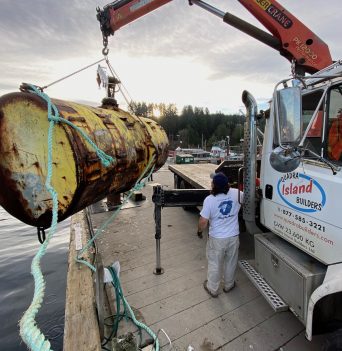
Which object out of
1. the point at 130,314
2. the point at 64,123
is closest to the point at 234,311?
the point at 130,314

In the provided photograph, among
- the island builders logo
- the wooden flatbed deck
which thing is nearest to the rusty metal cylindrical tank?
the island builders logo

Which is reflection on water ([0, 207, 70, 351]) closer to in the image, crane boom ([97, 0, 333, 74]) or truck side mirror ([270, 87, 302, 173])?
truck side mirror ([270, 87, 302, 173])

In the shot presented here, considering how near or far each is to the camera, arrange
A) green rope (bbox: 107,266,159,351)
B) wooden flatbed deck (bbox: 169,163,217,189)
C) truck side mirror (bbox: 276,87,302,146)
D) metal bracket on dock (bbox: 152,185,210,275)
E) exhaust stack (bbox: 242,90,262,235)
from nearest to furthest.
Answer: truck side mirror (bbox: 276,87,302,146) < green rope (bbox: 107,266,159,351) < exhaust stack (bbox: 242,90,262,235) < metal bracket on dock (bbox: 152,185,210,275) < wooden flatbed deck (bbox: 169,163,217,189)

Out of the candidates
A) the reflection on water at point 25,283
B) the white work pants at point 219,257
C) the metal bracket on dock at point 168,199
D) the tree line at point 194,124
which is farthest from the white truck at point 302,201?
the tree line at point 194,124

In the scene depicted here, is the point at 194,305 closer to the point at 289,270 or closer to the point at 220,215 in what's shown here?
the point at 220,215

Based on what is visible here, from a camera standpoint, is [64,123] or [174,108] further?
[174,108]

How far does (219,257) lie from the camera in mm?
3289

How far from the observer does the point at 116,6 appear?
4746mm

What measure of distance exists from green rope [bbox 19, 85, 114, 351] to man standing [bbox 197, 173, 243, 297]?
1.92 m

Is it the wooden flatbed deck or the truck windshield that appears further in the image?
the wooden flatbed deck

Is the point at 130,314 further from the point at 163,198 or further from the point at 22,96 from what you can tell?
the point at 22,96

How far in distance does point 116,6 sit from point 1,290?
574 cm

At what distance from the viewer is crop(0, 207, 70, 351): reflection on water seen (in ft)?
13.1

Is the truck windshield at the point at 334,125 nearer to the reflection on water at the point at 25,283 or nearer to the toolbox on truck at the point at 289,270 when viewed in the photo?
the toolbox on truck at the point at 289,270
